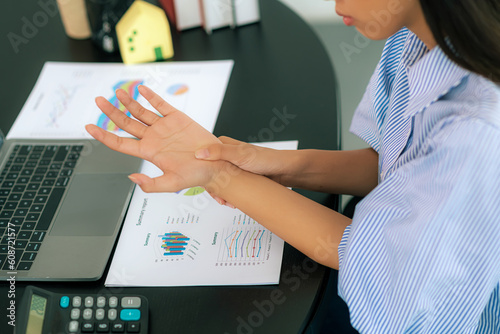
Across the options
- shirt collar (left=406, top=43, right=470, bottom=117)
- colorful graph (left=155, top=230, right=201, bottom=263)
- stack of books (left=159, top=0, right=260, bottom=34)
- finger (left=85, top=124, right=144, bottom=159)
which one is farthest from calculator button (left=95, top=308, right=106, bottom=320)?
stack of books (left=159, top=0, right=260, bottom=34)

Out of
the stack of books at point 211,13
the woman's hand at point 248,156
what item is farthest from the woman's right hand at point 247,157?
the stack of books at point 211,13

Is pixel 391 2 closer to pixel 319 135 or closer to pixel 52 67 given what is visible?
pixel 319 135

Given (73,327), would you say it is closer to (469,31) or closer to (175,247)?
(175,247)

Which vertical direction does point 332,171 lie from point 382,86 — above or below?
below

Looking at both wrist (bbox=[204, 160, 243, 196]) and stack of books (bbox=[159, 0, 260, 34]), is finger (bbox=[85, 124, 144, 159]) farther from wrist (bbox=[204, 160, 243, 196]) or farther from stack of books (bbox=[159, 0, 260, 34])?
stack of books (bbox=[159, 0, 260, 34])

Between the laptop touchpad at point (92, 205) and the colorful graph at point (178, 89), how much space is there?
26 centimetres

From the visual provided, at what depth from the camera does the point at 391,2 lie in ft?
2.56

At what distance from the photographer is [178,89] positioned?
1.21 metres

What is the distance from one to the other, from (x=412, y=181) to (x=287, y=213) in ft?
0.64

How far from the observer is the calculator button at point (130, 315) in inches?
29.9

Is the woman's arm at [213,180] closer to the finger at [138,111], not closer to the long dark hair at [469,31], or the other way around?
the finger at [138,111]

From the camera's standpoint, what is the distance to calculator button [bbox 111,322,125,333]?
75 centimetres

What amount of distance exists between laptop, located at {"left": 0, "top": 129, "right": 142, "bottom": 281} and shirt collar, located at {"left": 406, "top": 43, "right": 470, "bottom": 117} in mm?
482

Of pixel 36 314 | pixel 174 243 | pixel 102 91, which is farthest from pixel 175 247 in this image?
pixel 102 91
